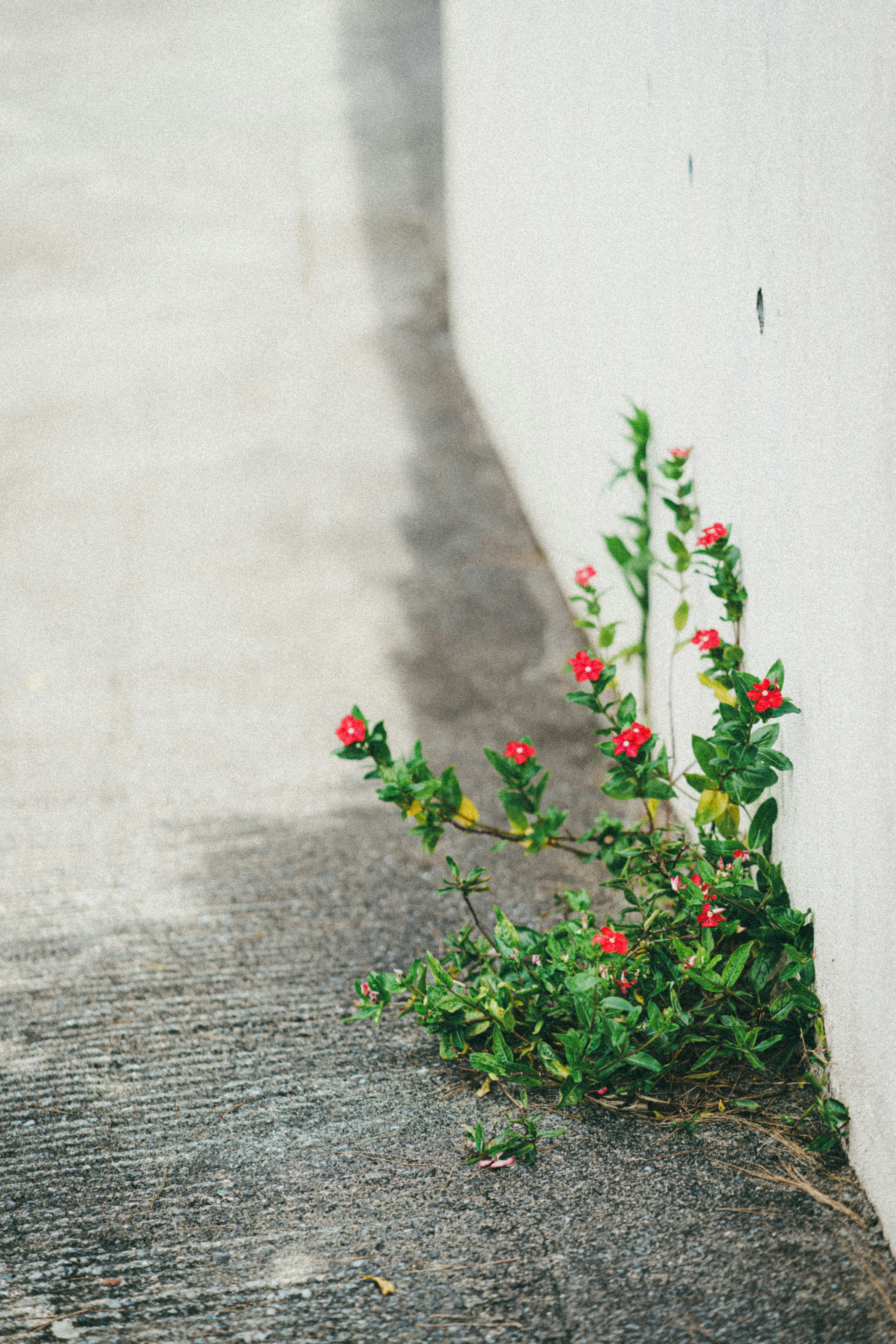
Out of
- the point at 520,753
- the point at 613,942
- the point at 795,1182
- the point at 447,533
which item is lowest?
the point at 795,1182

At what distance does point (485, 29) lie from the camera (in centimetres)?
548

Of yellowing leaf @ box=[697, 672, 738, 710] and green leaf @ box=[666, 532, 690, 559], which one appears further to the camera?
green leaf @ box=[666, 532, 690, 559]

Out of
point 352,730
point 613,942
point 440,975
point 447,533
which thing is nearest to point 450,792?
point 352,730

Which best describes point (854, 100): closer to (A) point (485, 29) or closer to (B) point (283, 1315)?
(B) point (283, 1315)

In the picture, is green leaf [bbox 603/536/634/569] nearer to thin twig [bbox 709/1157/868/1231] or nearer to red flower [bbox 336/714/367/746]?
red flower [bbox 336/714/367/746]

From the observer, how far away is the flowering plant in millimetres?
2361

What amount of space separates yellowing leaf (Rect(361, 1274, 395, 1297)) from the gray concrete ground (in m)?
0.01

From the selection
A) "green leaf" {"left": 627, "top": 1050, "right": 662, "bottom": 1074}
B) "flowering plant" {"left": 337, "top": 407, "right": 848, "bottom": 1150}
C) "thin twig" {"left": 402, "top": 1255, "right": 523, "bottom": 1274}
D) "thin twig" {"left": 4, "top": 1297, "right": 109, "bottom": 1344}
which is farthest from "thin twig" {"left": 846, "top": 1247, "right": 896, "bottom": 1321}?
"thin twig" {"left": 4, "top": 1297, "right": 109, "bottom": 1344}

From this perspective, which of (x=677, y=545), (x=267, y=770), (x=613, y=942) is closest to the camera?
(x=613, y=942)

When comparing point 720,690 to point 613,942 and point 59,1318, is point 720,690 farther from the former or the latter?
point 59,1318

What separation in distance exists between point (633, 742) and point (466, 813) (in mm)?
425

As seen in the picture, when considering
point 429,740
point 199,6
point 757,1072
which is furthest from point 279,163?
point 757,1072

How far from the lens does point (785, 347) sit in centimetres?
234

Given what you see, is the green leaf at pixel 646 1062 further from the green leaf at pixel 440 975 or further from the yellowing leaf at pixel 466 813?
the yellowing leaf at pixel 466 813
